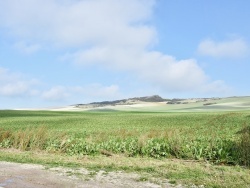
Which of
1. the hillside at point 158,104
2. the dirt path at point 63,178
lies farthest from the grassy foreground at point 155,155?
the hillside at point 158,104

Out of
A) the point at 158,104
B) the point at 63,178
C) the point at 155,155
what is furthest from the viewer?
the point at 158,104

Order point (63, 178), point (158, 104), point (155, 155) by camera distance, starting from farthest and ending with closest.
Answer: point (158, 104) < point (155, 155) < point (63, 178)

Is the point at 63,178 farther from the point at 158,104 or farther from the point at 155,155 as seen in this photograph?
the point at 158,104

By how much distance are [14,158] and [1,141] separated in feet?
25.2

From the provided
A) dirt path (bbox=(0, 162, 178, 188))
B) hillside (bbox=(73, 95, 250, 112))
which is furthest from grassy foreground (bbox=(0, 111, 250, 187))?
hillside (bbox=(73, 95, 250, 112))

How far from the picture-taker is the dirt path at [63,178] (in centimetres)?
1280

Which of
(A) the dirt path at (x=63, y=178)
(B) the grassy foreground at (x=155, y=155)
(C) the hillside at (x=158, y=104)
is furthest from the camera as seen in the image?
(C) the hillside at (x=158, y=104)

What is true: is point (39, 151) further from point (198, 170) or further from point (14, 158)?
point (198, 170)

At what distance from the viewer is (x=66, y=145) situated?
75.6ft

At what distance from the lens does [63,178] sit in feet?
45.3

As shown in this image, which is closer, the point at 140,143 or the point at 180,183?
the point at 180,183

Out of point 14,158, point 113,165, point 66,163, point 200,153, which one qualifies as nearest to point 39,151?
point 14,158

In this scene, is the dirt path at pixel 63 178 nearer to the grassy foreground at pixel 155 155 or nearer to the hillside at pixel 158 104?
the grassy foreground at pixel 155 155

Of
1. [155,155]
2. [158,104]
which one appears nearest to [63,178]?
[155,155]
